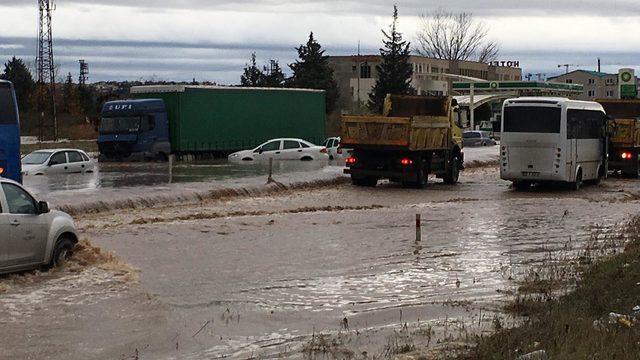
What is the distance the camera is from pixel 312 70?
86.0 meters

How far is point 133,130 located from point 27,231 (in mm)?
30491

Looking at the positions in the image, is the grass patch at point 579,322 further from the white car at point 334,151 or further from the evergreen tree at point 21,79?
the evergreen tree at point 21,79

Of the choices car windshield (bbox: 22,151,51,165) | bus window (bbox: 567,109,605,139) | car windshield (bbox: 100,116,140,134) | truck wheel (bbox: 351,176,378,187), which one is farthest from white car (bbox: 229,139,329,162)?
bus window (bbox: 567,109,605,139)

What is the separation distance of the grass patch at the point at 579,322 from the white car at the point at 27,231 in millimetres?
6589

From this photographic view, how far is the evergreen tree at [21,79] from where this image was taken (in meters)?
93.1

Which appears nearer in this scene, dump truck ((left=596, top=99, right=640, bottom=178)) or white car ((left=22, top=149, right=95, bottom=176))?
white car ((left=22, top=149, right=95, bottom=176))

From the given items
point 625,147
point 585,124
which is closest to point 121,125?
point 585,124

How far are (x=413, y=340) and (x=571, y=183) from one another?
79.4 ft

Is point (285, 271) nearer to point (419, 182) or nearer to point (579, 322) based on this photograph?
point (579, 322)

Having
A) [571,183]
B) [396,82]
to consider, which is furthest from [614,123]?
[396,82]

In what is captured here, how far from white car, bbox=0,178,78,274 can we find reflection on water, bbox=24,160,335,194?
40.3 ft

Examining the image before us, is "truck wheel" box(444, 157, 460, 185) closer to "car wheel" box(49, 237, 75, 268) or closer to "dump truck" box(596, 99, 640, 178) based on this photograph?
"dump truck" box(596, 99, 640, 178)

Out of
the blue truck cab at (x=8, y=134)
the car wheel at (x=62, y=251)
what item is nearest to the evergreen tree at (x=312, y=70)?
the blue truck cab at (x=8, y=134)

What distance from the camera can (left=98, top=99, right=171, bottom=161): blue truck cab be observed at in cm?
4416
